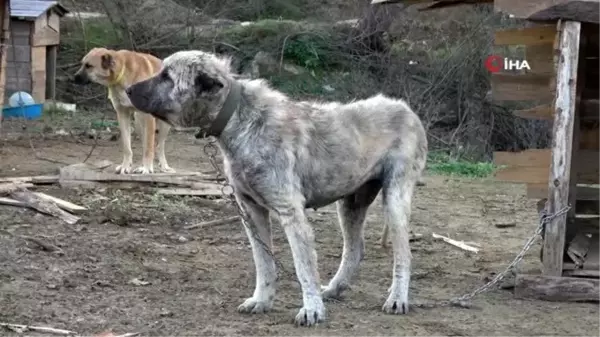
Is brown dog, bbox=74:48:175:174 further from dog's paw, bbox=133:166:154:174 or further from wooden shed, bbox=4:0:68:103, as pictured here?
wooden shed, bbox=4:0:68:103

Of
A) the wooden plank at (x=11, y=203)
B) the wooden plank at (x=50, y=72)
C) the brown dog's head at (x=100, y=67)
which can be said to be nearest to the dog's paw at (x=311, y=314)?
the wooden plank at (x=11, y=203)

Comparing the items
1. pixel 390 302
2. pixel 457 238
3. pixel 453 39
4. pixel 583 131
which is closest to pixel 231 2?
pixel 453 39

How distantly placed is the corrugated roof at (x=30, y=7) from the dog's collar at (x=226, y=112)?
13053 mm

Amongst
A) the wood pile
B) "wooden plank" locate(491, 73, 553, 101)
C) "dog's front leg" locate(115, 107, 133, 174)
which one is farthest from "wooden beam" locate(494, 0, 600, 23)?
"dog's front leg" locate(115, 107, 133, 174)

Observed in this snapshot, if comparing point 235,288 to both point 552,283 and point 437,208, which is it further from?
point 437,208

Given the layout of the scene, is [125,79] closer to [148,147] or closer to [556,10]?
[148,147]

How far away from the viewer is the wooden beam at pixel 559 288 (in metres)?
7.26

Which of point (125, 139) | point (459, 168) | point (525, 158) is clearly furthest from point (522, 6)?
point (459, 168)

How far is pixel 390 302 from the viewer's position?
6.75 meters

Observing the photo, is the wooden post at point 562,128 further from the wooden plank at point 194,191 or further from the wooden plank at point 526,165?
the wooden plank at point 194,191

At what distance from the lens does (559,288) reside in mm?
7301

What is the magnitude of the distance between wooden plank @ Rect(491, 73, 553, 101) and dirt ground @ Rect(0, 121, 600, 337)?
5.14ft

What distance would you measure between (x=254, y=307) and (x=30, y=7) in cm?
1387

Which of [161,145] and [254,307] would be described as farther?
[161,145]
